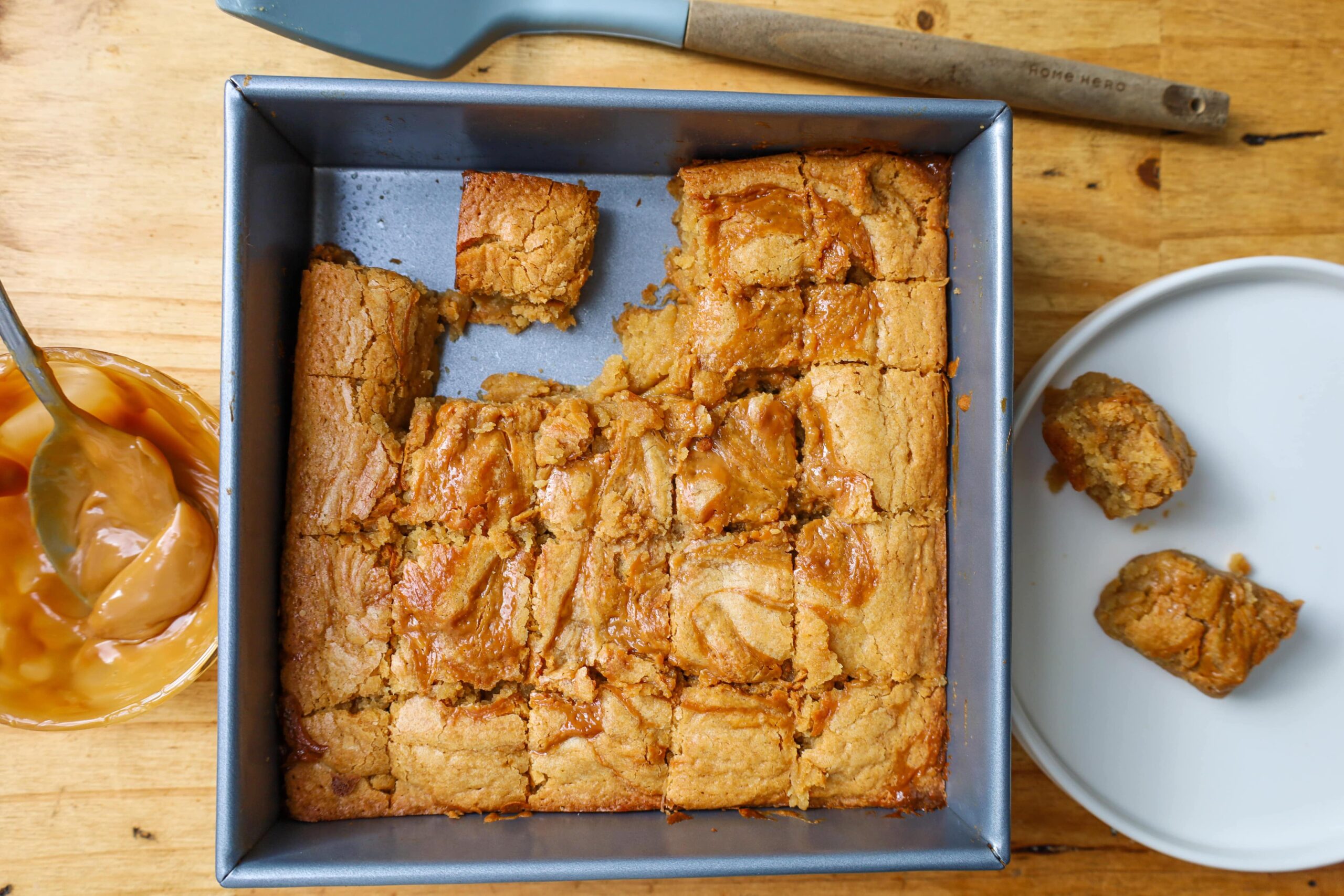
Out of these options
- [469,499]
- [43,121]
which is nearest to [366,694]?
[469,499]

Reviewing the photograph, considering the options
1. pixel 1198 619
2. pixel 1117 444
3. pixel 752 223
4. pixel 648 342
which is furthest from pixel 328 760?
pixel 1198 619

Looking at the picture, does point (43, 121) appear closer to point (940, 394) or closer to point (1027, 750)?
point (940, 394)

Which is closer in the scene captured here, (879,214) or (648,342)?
(879,214)

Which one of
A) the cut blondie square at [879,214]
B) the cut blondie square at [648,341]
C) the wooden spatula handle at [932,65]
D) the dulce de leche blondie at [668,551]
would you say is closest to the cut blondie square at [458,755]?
the dulce de leche blondie at [668,551]

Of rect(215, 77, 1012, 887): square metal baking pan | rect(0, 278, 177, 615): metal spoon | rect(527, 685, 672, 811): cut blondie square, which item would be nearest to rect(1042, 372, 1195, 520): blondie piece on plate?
rect(215, 77, 1012, 887): square metal baking pan

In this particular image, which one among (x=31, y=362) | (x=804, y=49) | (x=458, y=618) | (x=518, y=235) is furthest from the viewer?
(x=804, y=49)

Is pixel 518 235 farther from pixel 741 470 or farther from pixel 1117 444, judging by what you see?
pixel 1117 444
